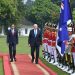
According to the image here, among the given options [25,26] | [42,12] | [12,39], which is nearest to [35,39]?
[12,39]

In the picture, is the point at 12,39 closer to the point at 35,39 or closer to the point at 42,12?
the point at 35,39

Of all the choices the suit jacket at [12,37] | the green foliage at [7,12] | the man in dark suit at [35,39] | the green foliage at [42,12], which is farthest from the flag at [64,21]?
the green foliage at [42,12]

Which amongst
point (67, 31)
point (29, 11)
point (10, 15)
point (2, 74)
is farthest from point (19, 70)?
point (29, 11)

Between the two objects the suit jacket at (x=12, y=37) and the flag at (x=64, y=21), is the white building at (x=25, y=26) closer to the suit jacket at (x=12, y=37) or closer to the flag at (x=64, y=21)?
the suit jacket at (x=12, y=37)

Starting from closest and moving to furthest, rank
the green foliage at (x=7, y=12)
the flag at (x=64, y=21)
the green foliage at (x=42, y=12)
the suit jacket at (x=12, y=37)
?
1. the flag at (x=64, y=21)
2. the suit jacket at (x=12, y=37)
3. the green foliage at (x=7, y=12)
4. the green foliage at (x=42, y=12)

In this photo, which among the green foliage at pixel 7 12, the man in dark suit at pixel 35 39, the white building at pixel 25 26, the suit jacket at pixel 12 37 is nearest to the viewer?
the man in dark suit at pixel 35 39

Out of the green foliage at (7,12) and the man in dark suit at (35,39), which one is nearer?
the man in dark suit at (35,39)

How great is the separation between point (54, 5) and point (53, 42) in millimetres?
100048

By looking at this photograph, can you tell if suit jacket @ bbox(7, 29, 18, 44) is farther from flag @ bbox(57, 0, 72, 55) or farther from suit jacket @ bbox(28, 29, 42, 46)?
flag @ bbox(57, 0, 72, 55)

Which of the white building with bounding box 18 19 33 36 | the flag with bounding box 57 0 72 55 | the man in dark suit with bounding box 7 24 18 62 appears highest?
the flag with bounding box 57 0 72 55

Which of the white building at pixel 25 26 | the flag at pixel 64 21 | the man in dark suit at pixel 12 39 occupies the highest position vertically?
the flag at pixel 64 21

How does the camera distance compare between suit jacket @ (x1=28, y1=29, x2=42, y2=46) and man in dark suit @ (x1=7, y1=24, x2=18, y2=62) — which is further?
man in dark suit @ (x1=7, y1=24, x2=18, y2=62)

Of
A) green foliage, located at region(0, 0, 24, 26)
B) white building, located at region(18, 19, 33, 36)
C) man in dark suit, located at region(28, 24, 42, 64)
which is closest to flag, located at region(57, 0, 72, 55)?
man in dark suit, located at region(28, 24, 42, 64)

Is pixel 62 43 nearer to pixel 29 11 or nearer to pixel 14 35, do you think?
pixel 14 35
